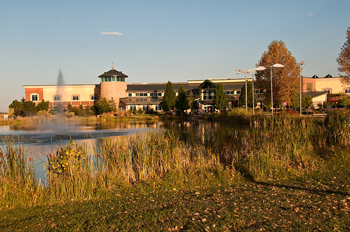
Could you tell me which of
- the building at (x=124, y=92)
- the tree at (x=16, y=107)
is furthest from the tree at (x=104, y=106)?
the tree at (x=16, y=107)

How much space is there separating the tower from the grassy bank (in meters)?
50.4

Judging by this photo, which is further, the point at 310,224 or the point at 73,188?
the point at 73,188

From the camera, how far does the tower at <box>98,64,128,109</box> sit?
58.1 m

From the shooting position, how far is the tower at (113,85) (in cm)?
5812

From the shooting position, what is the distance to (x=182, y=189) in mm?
6492

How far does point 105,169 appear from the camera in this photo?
727 cm

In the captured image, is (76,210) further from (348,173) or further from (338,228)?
(348,173)

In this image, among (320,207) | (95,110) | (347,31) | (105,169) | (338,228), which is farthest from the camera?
(95,110)

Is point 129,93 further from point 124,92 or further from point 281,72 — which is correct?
point 281,72

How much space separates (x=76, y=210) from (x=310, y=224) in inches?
145

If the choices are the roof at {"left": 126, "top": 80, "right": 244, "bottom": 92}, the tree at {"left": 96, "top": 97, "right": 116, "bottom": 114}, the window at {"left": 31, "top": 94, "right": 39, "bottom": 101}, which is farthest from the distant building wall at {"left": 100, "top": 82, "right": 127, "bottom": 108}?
the window at {"left": 31, "top": 94, "right": 39, "bottom": 101}

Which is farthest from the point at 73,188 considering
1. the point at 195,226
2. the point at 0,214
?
the point at 195,226

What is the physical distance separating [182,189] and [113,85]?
5387 cm

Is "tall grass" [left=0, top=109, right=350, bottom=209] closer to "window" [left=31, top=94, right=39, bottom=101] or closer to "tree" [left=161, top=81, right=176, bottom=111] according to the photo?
"tree" [left=161, top=81, right=176, bottom=111]
